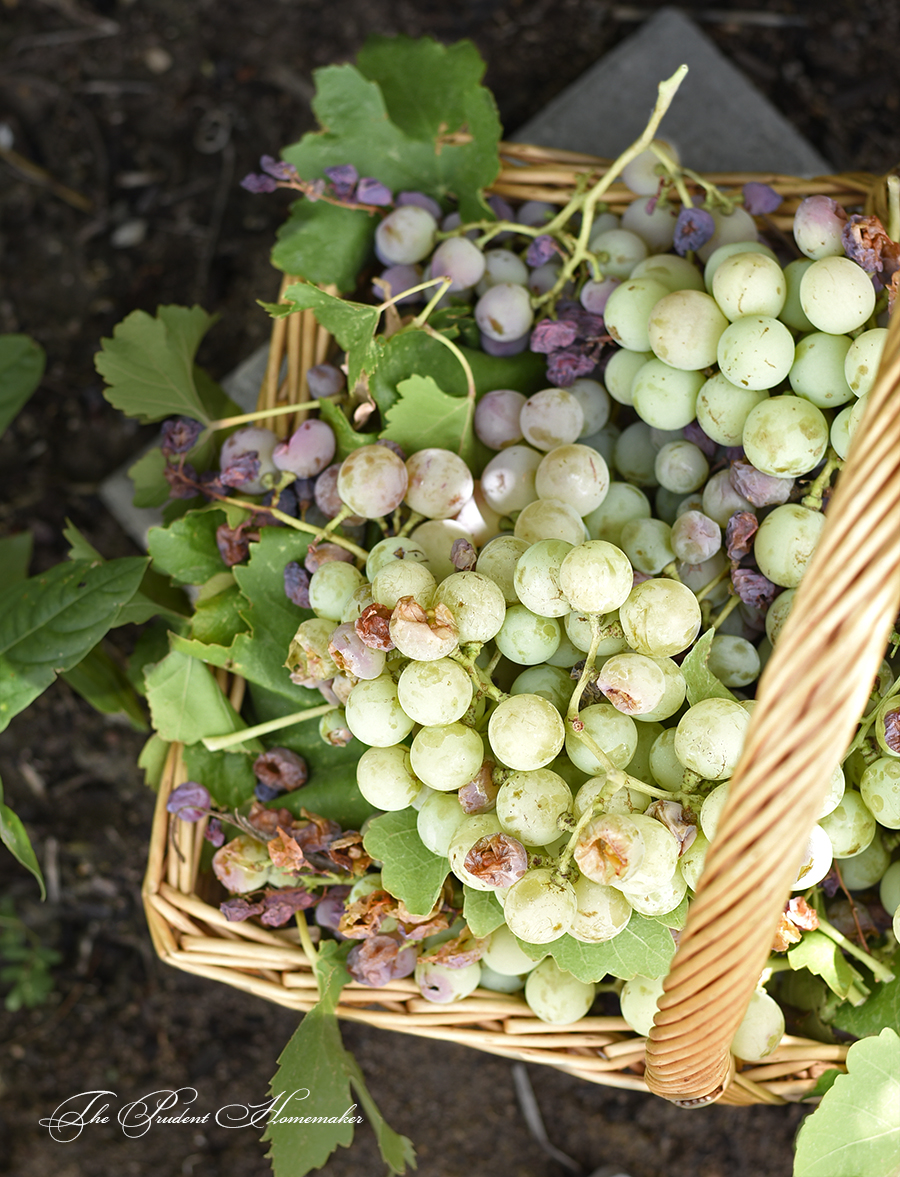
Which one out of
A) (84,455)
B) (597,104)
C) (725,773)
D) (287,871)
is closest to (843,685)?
(725,773)

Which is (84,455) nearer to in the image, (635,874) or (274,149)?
(274,149)

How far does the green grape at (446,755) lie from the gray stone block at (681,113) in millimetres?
936

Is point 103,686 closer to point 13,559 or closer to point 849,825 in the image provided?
point 13,559

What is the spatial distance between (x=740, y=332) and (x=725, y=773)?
33 cm

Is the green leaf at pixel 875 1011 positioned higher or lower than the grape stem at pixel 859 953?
lower

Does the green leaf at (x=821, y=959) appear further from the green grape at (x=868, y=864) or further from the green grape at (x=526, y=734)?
the green grape at (x=526, y=734)

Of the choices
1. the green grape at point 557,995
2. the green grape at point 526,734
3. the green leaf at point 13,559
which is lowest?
the green leaf at point 13,559

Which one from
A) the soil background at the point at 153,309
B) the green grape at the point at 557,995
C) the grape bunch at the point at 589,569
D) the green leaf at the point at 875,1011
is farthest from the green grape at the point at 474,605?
the soil background at the point at 153,309

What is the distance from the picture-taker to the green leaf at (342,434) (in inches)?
29.2

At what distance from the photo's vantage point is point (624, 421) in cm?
85

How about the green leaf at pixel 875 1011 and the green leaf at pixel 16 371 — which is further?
the green leaf at pixel 16 371

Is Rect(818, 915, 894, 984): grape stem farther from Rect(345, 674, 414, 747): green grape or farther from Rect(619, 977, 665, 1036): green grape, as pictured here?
Rect(345, 674, 414, 747): green grape

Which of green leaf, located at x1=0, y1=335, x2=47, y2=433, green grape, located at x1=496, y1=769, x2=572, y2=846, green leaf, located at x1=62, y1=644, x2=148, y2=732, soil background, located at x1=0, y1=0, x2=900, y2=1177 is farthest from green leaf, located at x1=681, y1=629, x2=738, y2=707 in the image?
green leaf, located at x1=0, y1=335, x2=47, y2=433

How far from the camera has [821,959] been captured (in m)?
0.65
